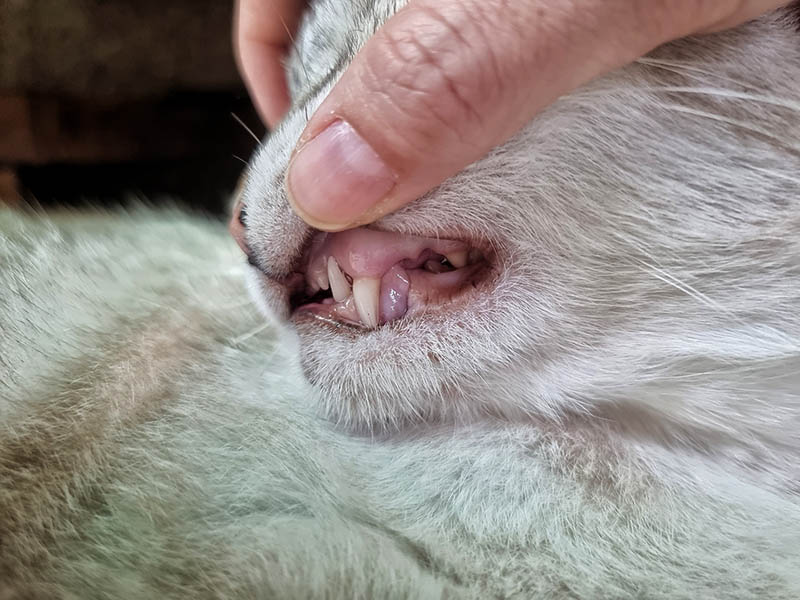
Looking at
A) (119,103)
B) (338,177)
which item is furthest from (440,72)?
(119,103)

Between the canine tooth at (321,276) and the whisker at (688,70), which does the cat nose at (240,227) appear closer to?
the canine tooth at (321,276)

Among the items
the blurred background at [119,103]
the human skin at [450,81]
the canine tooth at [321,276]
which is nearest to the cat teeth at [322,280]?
the canine tooth at [321,276]

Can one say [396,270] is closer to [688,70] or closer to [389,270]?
[389,270]

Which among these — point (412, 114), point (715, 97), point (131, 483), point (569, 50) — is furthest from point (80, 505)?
point (715, 97)

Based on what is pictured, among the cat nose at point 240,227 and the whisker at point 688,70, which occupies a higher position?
the whisker at point 688,70

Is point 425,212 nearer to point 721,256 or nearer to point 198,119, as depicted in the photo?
point 721,256

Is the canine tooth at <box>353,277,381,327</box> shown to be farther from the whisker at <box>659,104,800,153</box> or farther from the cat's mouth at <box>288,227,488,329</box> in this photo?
the whisker at <box>659,104,800,153</box>
